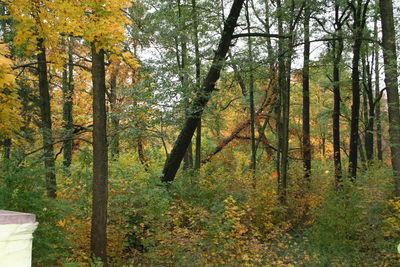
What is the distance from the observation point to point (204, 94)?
30.7ft

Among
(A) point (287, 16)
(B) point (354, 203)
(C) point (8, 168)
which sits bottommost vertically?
(B) point (354, 203)

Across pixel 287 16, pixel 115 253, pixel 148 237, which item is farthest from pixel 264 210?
pixel 287 16

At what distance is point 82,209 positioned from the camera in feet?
24.1

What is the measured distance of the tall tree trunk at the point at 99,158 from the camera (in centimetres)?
564

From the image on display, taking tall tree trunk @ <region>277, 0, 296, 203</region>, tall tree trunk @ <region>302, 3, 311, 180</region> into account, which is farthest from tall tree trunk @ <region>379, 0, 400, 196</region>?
tall tree trunk @ <region>302, 3, 311, 180</region>

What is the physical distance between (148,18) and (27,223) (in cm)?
1124

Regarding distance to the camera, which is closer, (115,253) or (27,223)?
(27,223)

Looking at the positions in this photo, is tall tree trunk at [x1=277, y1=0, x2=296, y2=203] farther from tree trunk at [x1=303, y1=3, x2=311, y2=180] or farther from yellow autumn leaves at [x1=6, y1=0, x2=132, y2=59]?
yellow autumn leaves at [x1=6, y1=0, x2=132, y2=59]

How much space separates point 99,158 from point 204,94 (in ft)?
14.6

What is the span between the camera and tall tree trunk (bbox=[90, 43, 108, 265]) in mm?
5641

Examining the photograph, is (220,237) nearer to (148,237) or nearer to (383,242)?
(148,237)

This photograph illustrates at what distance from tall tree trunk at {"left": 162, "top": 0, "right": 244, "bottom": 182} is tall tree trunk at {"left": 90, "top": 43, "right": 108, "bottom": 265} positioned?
3680 millimetres

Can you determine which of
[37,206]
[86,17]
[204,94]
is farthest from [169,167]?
[86,17]

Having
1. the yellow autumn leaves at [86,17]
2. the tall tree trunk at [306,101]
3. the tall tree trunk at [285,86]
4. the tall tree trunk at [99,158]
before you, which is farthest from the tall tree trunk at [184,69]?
the tall tree trunk at [306,101]
